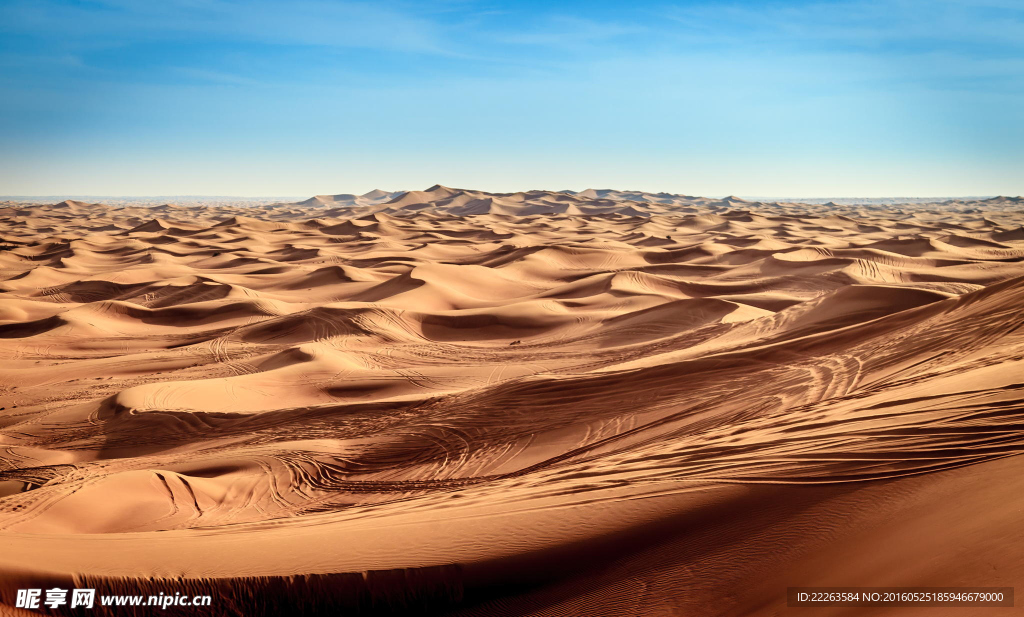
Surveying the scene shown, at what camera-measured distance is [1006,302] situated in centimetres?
765

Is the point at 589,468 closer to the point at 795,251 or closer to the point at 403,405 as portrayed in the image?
the point at 403,405

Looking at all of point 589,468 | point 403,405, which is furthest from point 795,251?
point 589,468

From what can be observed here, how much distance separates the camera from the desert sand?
3.69 metres

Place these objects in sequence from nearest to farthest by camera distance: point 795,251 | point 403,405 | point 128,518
Answer: point 128,518, point 403,405, point 795,251

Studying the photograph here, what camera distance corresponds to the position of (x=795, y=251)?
27.8 metres

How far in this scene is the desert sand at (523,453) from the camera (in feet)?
12.1

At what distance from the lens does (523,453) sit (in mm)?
7133

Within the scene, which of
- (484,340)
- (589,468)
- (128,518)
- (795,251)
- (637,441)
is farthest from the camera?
(795,251)

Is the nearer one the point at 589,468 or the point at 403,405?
the point at 589,468

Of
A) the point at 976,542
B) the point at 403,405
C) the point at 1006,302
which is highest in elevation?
the point at 1006,302

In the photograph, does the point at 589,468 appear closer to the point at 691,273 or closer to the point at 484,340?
the point at 484,340

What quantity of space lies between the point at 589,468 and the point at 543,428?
2.17 meters

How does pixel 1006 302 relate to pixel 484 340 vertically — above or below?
above

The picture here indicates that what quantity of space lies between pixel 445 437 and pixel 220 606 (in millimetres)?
4120
